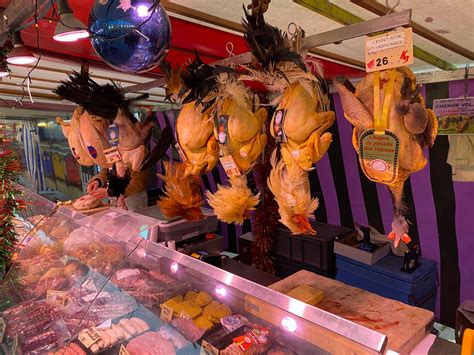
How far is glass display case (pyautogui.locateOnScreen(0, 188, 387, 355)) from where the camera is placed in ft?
4.40

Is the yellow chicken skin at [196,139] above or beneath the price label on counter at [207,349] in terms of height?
above

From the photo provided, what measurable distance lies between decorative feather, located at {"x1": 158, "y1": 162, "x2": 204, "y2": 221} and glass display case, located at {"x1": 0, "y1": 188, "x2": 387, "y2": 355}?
294mm

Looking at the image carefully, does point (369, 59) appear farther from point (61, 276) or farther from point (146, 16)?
point (61, 276)

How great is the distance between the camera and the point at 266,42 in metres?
1.50

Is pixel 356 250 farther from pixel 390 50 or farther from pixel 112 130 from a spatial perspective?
pixel 112 130

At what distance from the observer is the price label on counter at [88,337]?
5.61ft

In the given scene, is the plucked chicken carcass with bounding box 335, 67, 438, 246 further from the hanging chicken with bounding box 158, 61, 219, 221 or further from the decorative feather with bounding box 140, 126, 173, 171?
the decorative feather with bounding box 140, 126, 173, 171

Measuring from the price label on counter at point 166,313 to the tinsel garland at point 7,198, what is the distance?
137 centimetres

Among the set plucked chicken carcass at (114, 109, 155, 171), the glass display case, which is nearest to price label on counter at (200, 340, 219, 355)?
the glass display case

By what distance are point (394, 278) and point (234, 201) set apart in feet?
5.23

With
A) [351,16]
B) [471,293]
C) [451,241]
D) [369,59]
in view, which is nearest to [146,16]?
[369,59]

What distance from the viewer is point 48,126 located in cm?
782

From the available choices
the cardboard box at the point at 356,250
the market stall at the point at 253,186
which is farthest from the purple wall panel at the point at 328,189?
the cardboard box at the point at 356,250

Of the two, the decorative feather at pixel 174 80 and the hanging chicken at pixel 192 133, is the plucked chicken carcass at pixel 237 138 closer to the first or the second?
the hanging chicken at pixel 192 133
